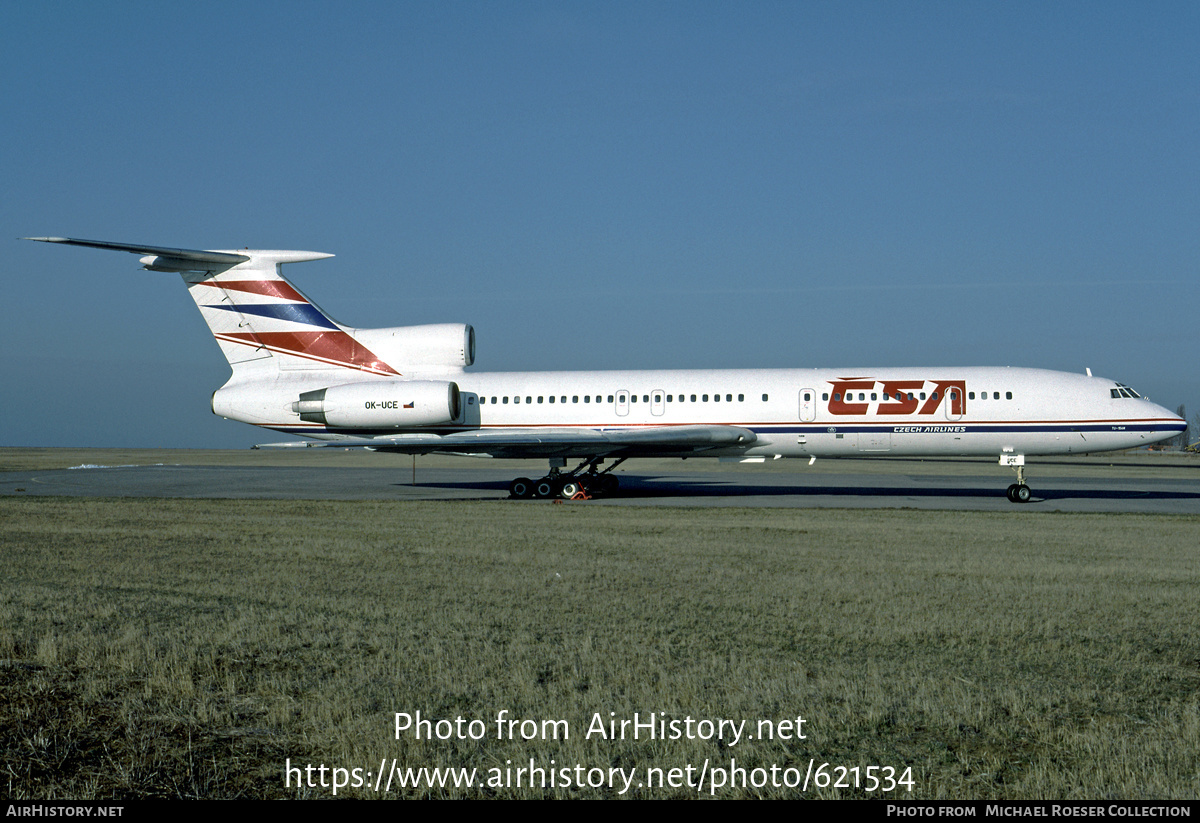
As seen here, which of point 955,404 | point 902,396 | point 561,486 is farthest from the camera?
point 561,486

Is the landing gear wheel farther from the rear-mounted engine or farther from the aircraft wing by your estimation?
the rear-mounted engine

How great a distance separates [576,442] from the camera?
25.2 metres

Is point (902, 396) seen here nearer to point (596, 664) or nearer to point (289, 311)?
point (289, 311)

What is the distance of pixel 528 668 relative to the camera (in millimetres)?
6461

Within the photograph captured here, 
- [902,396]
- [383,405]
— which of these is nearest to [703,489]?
[902,396]

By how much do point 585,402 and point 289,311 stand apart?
9040 millimetres

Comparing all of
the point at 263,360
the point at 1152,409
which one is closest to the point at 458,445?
the point at 263,360

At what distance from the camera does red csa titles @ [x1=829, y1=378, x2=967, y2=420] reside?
24.9 m

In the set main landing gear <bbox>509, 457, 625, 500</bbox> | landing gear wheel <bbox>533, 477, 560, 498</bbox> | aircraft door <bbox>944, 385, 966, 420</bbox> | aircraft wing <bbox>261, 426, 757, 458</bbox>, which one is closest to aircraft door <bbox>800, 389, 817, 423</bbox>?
aircraft wing <bbox>261, 426, 757, 458</bbox>

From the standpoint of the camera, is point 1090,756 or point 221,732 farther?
point 221,732

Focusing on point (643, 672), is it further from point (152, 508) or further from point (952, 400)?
point (952, 400)

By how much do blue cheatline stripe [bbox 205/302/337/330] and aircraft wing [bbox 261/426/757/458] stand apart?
364 centimetres

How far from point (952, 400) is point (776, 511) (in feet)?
25.6

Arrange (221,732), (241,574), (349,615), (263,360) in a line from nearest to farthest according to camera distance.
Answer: (221,732)
(349,615)
(241,574)
(263,360)
